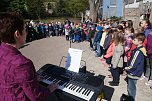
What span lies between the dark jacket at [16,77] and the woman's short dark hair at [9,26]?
74 mm

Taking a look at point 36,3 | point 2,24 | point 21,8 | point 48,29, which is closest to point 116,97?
point 2,24

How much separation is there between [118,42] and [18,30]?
3.54m

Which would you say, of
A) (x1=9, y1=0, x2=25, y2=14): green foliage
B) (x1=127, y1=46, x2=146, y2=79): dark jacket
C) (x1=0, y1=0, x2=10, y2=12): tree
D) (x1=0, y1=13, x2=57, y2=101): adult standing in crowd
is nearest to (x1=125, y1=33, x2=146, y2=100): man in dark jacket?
(x1=127, y1=46, x2=146, y2=79): dark jacket

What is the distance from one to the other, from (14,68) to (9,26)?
1.24 feet

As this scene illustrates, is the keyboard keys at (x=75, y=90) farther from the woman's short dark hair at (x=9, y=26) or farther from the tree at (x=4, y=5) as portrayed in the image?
the tree at (x=4, y=5)

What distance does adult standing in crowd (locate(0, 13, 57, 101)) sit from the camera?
1.63m

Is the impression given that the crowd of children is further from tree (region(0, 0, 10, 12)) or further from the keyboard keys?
tree (region(0, 0, 10, 12))

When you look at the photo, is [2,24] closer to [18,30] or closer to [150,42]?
[18,30]

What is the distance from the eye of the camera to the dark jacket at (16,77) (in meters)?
1.63

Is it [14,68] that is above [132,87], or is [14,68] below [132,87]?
above

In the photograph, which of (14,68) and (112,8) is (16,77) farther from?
(112,8)

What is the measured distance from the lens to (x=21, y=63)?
5.33ft

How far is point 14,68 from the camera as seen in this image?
5.34ft

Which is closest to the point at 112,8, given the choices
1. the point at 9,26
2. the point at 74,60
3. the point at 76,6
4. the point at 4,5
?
the point at 76,6
